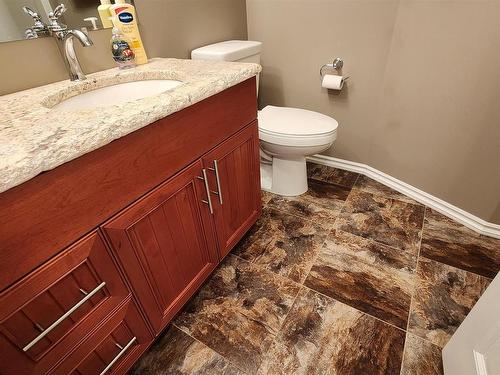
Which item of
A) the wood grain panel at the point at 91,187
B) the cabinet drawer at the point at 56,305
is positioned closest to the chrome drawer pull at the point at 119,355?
the cabinet drawer at the point at 56,305

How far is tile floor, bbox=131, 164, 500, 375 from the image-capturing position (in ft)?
3.03

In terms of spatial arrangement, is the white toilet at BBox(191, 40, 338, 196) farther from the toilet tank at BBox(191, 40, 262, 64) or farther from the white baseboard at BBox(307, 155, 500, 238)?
the white baseboard at BBox(307, 155, 500, 238)

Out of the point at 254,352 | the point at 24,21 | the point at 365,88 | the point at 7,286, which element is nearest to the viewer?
the point at 7,286

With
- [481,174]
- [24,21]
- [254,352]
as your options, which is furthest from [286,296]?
[24,21]

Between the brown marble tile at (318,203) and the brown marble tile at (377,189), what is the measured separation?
0.37 feet

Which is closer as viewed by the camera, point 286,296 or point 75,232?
point 75,232

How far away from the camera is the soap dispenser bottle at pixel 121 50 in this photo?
977 millimetres

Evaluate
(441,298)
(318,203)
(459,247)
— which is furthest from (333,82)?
(441,298)

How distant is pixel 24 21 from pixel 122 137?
61 centimetres

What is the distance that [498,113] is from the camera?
3.76 ft

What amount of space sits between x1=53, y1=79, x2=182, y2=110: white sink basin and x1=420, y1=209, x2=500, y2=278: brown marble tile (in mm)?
1350

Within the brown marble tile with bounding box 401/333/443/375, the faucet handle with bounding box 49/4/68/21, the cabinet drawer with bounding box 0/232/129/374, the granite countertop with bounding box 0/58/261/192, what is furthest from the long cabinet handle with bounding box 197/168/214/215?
the brown marble tile with bounding box 401/333/443/375

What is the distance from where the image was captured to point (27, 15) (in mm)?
833

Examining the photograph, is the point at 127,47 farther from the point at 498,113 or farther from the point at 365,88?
the point at 498,113
